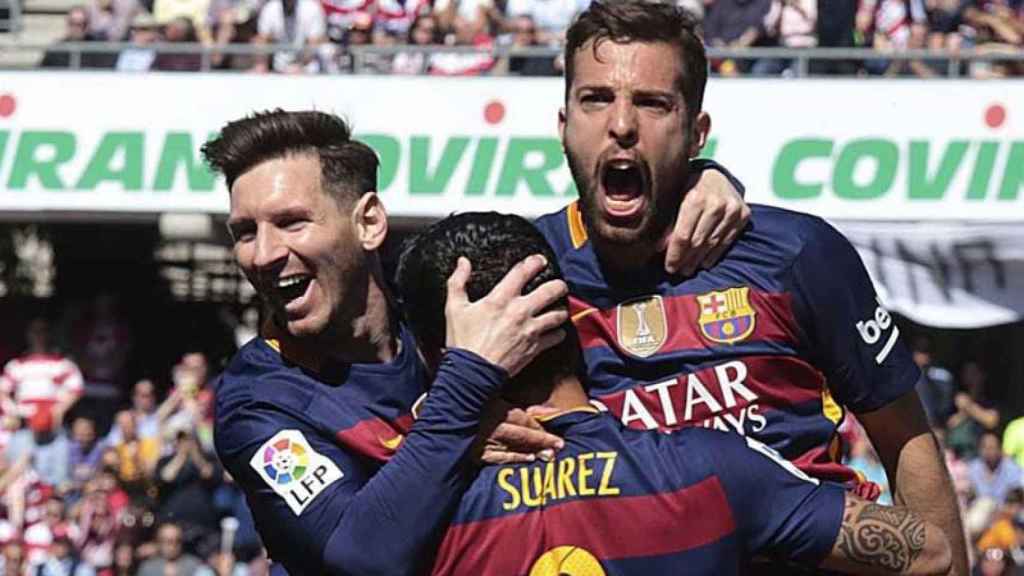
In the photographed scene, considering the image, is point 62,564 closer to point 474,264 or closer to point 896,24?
point 896,24

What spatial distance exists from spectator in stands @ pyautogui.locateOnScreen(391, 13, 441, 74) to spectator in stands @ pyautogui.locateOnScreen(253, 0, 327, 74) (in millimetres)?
627

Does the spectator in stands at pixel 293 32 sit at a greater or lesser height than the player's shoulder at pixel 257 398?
lesser

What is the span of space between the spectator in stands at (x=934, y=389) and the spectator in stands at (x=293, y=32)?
16.3 ft

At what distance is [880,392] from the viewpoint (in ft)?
14.9

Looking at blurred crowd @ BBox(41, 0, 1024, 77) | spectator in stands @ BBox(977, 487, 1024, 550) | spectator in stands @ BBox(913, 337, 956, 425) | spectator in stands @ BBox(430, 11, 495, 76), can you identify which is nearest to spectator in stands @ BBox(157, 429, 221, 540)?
blurred crowd @ BBox(41, 0, 1024, 77)

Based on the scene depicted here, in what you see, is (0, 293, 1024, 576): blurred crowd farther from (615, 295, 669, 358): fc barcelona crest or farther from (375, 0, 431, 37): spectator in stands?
(615, 295, 669, 358): fc barcelona crest

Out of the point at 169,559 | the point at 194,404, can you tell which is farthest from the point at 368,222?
the point at 194,404

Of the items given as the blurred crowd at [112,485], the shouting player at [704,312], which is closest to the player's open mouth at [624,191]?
the shouting player at [704,312]

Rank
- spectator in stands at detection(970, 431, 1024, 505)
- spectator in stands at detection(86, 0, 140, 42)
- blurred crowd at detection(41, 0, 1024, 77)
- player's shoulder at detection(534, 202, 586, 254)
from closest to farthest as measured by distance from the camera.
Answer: player's shoulder at detection(534, 202, 586, 254)
spectator in stands at detection(970, 431, 1024, 505)
blurred crowd at detection(41, 0, 1024, 77)
spectator in stands at detection(86, 0, 140, 42)

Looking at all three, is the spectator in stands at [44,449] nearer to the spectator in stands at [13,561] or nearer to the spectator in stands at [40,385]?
the spectator in stands at [40,385]

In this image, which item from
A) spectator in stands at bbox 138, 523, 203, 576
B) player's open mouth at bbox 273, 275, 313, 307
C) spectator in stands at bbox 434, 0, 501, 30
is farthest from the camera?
spectator in stands at bbox 434, 0, 501, 30

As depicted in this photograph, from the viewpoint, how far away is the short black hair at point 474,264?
3830 mm

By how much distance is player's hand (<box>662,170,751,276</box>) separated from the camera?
4.54m

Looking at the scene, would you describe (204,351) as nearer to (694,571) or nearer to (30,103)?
(30,103)
